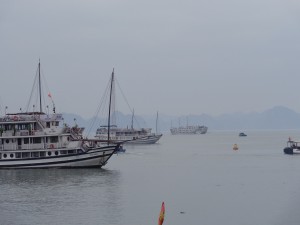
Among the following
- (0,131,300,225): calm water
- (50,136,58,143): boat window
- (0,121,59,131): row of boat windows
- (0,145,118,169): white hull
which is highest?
(0,121,59,131): row of boat windows

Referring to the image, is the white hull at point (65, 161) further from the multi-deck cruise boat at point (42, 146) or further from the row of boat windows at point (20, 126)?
the row of boat windows at point (20, 126)

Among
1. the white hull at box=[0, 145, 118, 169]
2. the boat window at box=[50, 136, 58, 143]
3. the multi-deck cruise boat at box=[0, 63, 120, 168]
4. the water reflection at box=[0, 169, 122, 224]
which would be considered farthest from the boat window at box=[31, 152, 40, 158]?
the boat window at box=[50, 136, 58, 143]

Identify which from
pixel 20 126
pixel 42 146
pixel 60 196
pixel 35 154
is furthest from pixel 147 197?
pixel 20 126

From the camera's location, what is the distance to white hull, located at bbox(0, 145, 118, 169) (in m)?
66.2

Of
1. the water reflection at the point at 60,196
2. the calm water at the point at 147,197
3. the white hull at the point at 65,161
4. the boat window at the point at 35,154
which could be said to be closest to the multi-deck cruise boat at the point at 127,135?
the white hull at the point at 65,161

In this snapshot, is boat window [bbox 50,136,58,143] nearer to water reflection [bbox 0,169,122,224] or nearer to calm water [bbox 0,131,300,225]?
water reflection [bbox 0,169,122,224]

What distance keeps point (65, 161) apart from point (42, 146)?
3.56m

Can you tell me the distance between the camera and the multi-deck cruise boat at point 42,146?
66375 mm

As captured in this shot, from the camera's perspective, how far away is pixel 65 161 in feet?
218

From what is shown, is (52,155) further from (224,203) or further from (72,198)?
(224,203)

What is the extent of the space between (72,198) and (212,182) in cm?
1900

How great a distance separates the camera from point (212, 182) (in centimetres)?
5812

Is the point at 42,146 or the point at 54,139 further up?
the point at 54,139

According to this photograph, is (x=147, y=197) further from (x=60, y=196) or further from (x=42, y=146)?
(x=42, y=146)
